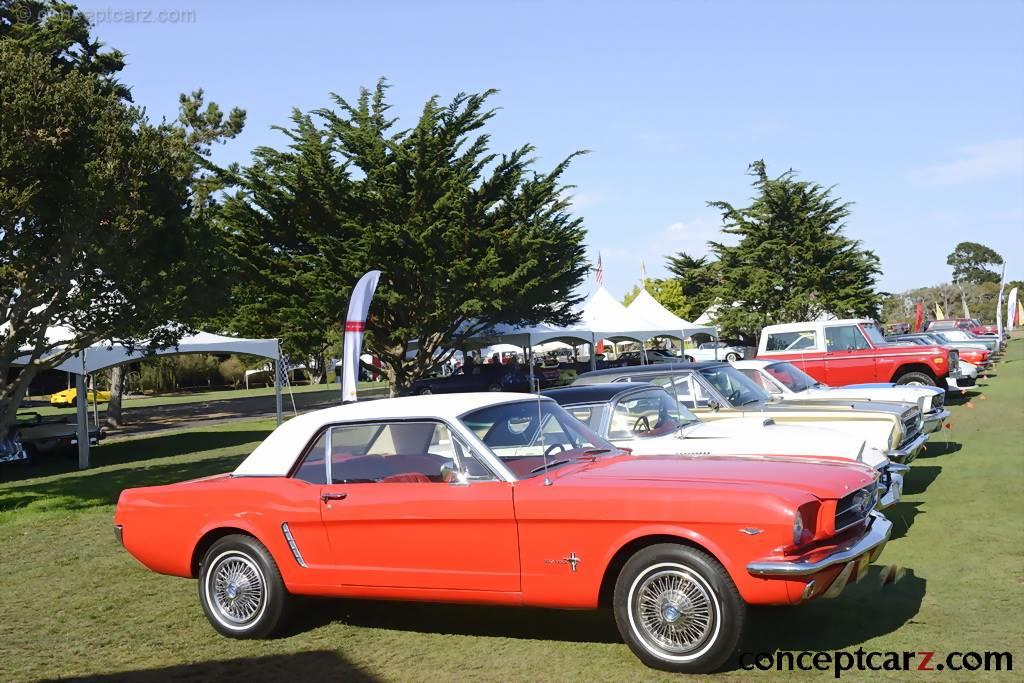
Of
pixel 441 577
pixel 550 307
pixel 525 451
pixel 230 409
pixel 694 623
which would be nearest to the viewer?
pixel 694 623

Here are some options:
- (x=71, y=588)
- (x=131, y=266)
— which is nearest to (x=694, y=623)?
(x=71, y=588)

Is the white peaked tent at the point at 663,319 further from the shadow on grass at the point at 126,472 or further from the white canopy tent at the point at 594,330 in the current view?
the shadow on grass at the point at 126,472

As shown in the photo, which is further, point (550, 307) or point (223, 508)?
point (550, 307)

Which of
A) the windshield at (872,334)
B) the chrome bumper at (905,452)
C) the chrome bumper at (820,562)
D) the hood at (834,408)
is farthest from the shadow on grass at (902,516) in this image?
the windshield at (872,334)

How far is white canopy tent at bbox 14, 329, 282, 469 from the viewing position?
792 inches

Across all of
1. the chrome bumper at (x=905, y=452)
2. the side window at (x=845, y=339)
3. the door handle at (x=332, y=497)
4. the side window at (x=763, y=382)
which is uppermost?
the side window at (x=845, y=339)

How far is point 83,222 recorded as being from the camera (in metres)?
13.9

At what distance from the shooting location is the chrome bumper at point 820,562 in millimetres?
4578

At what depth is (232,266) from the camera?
1827 cm

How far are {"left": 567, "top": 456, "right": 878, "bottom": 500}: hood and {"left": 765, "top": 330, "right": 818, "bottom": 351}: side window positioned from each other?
15496mm

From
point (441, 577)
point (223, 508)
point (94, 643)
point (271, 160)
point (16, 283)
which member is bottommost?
point (94, 643)

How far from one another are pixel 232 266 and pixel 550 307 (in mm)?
20424

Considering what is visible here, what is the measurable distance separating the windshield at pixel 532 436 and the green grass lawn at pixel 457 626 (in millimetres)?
689

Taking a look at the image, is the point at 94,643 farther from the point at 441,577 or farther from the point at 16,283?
the point at 16,283
